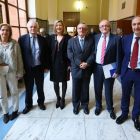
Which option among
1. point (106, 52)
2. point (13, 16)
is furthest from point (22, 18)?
point (106, 52)

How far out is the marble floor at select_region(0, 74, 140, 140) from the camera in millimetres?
1909

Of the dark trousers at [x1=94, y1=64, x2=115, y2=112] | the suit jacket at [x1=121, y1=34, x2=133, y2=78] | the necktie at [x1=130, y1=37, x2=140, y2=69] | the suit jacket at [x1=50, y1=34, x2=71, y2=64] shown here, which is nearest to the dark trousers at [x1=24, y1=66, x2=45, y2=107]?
the suit jacket at [x1=50, y1=34, x2=71, y2=64]

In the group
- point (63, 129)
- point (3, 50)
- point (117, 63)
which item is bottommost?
point (63, 129)

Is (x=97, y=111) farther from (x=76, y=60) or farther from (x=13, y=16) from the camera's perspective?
(x=13, y=16)

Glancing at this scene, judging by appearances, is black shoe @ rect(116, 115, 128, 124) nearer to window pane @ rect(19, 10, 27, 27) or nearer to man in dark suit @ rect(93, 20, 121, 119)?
man in dark suit @ rect(93, 20, 121, 119)

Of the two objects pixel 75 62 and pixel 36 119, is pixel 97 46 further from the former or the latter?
pixel 36 119

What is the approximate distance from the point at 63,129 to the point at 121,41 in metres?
1.63

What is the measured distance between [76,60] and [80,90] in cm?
62

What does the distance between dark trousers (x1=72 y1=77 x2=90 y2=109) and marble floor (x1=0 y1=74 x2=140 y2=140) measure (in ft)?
0.73

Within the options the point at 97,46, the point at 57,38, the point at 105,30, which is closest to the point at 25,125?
the point at 57,38

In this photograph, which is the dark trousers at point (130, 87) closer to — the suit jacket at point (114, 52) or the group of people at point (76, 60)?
the group of people at point (76, 60)

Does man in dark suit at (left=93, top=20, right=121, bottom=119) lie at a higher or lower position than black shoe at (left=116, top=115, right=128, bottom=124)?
higher

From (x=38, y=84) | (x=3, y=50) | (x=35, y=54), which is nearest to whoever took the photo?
(x=3, y=50)

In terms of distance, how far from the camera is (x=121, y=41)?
2041 mm
